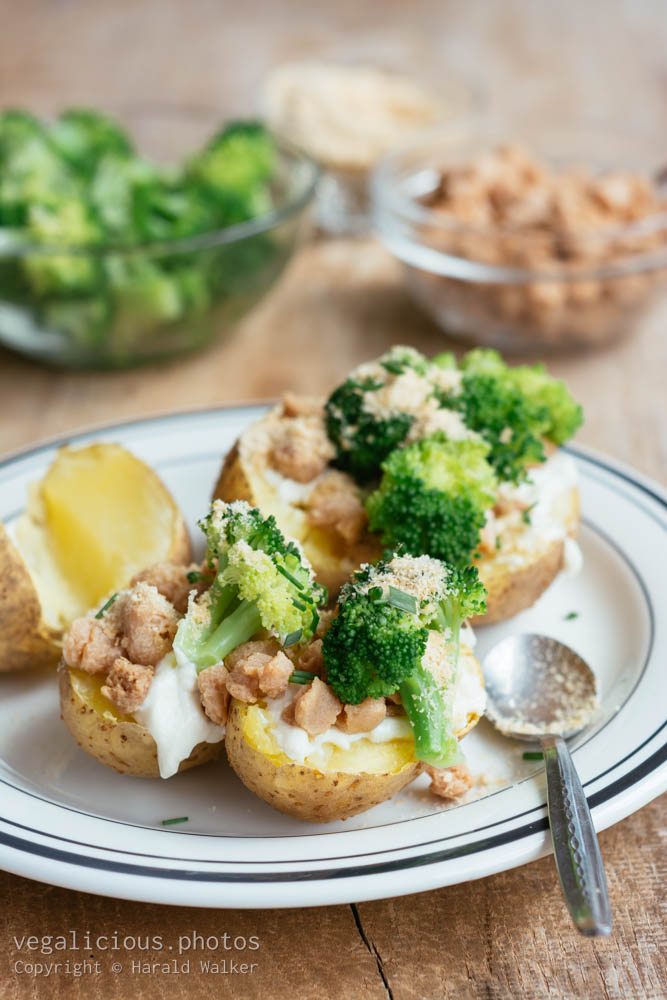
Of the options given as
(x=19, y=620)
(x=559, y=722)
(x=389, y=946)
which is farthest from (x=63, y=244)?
(x=389, y=946)

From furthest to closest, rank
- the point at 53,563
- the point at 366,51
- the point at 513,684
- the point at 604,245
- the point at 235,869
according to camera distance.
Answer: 1. the point at 366,51
2. the point at 604,245
3. the point at 53,563
4. the point at 513,684
5. the point at 235,869

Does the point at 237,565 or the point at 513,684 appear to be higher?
the point at 237,565

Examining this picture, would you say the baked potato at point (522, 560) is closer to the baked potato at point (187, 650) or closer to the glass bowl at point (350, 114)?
the baked potato at point (187, 650)

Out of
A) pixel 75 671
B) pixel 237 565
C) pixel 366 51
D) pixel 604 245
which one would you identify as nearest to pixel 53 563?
pixel 75 671

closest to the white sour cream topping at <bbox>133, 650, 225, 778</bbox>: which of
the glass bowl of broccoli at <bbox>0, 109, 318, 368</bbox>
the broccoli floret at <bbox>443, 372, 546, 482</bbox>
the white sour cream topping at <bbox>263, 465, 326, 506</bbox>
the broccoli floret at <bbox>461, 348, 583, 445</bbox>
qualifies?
the white sour cream topping at <bbox>263, 465, 326, 506</bbox>

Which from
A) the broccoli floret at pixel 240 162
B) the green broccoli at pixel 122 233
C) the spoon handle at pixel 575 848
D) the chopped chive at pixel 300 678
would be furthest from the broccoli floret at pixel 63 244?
the spoon handle at pixel 575 848

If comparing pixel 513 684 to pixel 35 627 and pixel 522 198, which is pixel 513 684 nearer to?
pixel 35 627

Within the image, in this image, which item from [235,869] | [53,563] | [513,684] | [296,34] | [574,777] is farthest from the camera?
[296,34]
